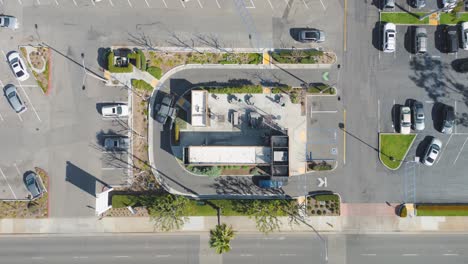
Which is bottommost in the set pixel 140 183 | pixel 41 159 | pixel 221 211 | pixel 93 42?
pixel 221 211

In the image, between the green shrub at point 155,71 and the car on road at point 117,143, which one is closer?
the car on road at point 117,143

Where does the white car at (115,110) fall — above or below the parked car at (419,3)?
below

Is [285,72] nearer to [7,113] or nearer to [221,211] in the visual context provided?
[221,211]

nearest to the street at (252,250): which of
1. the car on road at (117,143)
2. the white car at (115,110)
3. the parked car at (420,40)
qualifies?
the car on road at (117,143)

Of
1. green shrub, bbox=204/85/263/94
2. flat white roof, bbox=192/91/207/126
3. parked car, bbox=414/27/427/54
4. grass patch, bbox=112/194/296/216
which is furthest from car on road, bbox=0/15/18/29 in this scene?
parked car, bbox=414/27/427/54

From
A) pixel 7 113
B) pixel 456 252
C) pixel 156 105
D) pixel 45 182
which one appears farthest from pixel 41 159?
pixel 456 252

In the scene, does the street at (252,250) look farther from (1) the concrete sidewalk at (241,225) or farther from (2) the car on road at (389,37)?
(2) the car on road at (389,37)

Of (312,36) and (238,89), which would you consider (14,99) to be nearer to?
(238,89)
